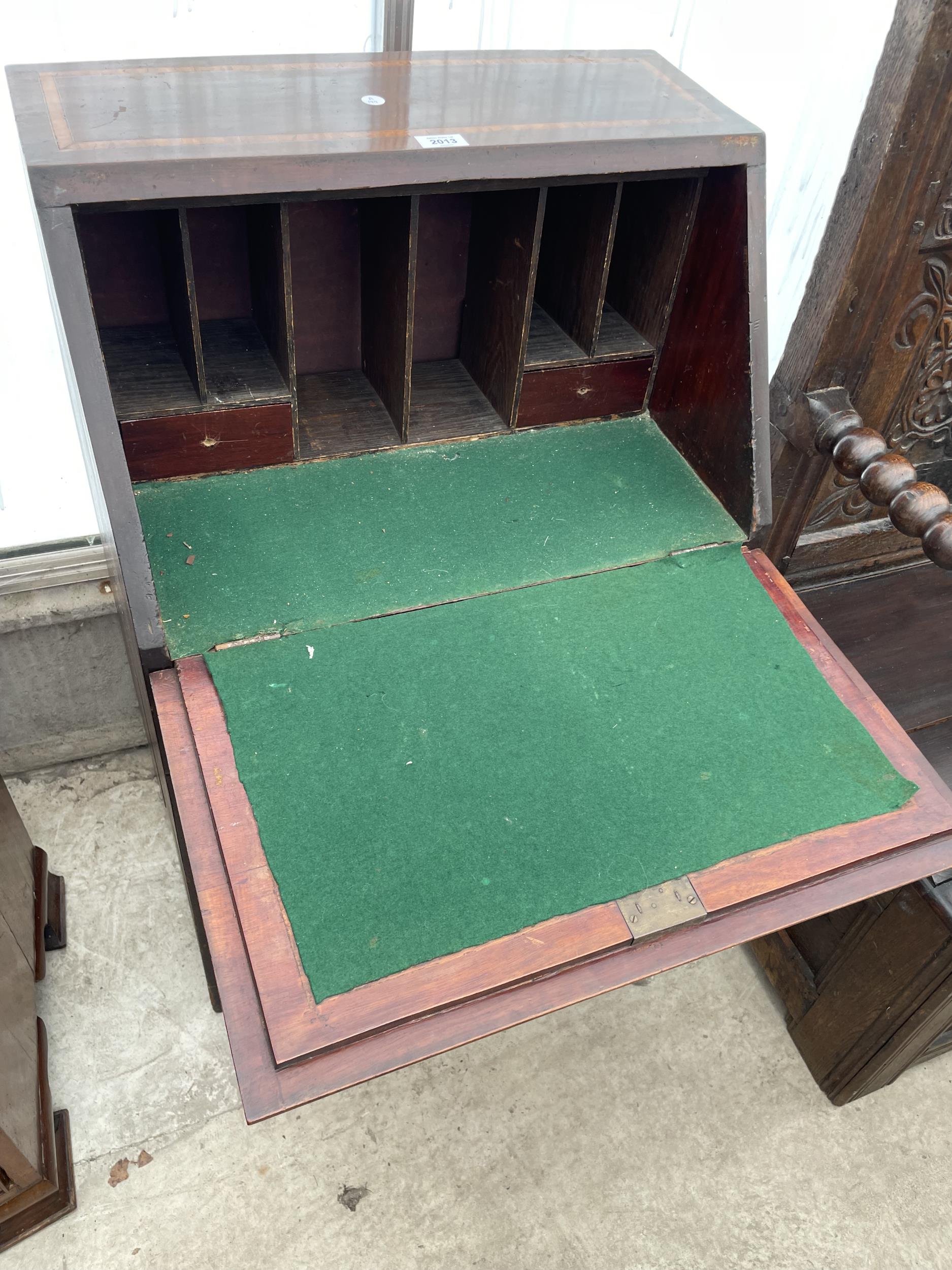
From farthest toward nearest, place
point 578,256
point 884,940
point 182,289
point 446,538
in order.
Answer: point 884,940 < point 578,256 < point 446,538 < point 182,289

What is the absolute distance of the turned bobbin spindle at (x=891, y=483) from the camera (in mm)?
1497

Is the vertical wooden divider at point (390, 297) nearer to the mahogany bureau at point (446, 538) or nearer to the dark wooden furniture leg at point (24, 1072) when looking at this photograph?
the mahogany bureau at point (446, 538)

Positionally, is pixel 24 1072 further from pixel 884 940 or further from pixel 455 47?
pixel 455 47

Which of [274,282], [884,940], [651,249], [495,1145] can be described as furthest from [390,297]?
[495,1145]

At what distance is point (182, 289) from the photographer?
1.32 metres

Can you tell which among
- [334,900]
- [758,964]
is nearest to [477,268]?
[334,900]

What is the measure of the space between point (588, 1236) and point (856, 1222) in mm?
526

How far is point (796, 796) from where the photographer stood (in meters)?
1.20

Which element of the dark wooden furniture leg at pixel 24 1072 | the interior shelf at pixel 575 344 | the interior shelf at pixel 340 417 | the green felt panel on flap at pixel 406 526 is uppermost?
the interior shelf at pixel 575 344

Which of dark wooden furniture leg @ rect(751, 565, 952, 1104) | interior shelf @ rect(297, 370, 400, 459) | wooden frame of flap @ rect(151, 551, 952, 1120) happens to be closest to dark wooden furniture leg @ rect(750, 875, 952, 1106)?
dark wooden furniture leg @ rect(751, 565, 952, 1104)

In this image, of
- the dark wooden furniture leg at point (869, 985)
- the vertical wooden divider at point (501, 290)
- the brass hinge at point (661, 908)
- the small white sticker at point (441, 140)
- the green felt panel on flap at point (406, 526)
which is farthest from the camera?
the dark wooden furniture leg at point (869, 985)

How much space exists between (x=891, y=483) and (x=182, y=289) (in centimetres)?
116

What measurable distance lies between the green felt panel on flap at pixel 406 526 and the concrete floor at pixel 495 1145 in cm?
110

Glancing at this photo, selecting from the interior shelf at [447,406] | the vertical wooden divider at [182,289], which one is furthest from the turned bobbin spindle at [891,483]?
the vertical wooden divider at [182,289]
